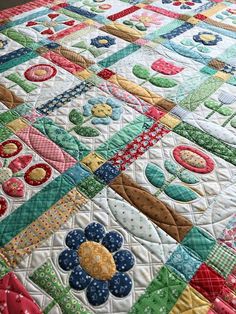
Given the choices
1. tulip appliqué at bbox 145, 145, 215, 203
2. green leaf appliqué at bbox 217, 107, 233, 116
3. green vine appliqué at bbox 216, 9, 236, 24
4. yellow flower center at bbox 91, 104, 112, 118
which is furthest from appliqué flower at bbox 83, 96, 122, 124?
green vine appliqué at bbox 216, 9, 236, 24

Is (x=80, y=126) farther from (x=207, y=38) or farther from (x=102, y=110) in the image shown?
(x=207, y=38)

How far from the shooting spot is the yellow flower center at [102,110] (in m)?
1.20

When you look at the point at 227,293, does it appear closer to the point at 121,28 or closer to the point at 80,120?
the point at 80,120

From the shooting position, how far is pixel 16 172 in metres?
1.00

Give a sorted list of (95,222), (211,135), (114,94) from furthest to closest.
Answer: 1. (114,94)
2. (211,135)
3. (95,222)

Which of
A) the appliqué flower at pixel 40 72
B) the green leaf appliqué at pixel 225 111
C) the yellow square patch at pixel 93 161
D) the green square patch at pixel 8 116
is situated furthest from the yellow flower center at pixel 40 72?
the green leaf appliqué at pixel 225 111

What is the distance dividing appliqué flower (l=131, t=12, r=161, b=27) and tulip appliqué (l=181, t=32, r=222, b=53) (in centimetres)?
24

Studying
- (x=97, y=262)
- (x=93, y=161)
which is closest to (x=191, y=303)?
(x=97, y=262)

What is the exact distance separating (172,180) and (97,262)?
1.12 ft

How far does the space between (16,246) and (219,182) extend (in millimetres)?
604

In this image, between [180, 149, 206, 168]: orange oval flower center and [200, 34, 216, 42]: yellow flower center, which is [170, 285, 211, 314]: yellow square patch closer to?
[180, 149, 206, 168]: orange oval flower center

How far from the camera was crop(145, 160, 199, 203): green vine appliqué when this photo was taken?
36.8 inches

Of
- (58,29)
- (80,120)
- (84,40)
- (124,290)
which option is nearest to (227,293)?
(124,290)

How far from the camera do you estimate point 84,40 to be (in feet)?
5.25
